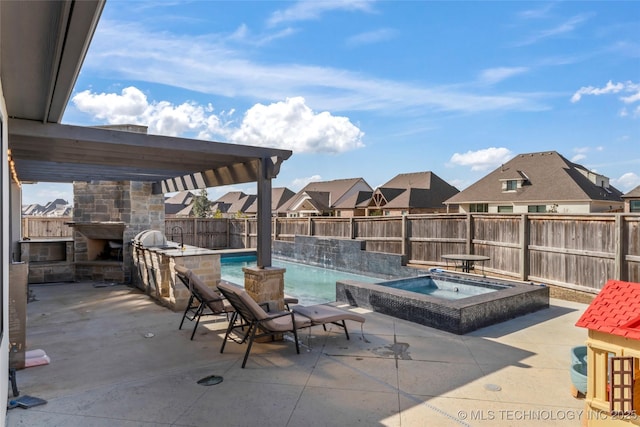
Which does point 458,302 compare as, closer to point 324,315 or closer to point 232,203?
point 324,315

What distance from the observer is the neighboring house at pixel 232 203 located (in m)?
47.7

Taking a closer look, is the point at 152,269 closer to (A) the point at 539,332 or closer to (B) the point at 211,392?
(B) the point at 211,392

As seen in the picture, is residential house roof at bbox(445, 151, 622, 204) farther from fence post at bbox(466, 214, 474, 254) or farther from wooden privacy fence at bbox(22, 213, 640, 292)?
fence post at bbox(466, 214, 474, 254)

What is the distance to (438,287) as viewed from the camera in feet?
32.1

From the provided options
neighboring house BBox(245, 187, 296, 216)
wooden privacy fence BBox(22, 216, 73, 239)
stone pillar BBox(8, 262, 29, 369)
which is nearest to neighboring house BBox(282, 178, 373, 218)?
neighboring house BBox(245, 187, 296, 216)

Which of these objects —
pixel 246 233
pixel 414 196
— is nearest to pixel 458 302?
pixel 246 233

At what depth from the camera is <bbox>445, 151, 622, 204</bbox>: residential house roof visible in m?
21.6

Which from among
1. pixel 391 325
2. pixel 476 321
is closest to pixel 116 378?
pixel 391 325

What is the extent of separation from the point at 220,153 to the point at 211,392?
3.22 metres

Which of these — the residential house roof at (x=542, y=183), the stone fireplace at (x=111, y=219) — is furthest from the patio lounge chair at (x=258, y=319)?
the residential house roof at (x=542, y=183)

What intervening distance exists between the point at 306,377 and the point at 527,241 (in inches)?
313

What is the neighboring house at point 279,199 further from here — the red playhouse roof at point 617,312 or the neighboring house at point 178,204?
the red playhouse roof at point 617,312

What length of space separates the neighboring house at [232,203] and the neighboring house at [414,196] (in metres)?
18.3

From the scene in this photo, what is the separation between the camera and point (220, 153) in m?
5.62
